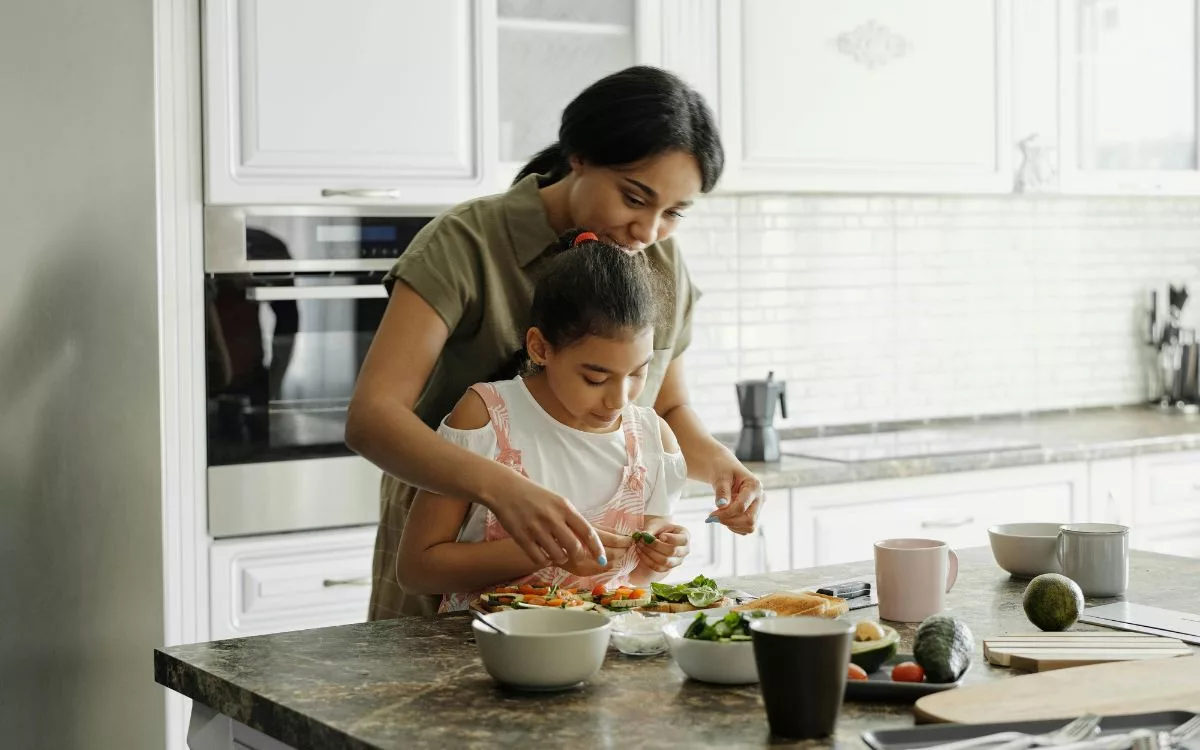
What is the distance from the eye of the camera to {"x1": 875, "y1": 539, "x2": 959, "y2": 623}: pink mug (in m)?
1.78

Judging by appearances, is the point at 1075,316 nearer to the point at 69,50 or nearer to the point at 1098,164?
the point at 1098,164

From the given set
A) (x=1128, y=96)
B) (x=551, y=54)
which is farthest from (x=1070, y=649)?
(x=1128, y=96)

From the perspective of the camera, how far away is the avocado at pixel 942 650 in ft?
4.73

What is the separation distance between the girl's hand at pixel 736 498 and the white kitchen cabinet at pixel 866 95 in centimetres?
172

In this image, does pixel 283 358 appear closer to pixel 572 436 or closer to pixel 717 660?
pixel 572 436

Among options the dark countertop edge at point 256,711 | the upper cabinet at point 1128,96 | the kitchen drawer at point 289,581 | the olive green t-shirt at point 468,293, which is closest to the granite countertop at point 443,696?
the dark countertop edge at point 256,711

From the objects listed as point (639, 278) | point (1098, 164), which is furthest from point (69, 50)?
point (1098, 164)

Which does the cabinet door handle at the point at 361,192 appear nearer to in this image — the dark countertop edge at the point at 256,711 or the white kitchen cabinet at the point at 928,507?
the white kitchen cabinet at the point at 928,507

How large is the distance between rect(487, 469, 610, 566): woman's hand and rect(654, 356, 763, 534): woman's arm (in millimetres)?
326

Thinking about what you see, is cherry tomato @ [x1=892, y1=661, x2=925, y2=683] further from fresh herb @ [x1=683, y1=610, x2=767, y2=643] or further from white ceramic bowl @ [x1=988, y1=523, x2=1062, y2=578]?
white ceramic bowl @ [x1=988, y1=523, x2=1062, y2=578]

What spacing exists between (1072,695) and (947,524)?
242cm

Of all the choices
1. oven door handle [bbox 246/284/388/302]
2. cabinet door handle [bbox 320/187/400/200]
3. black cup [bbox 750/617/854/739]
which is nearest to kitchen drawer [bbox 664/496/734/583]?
oven door handle [bbox 246/284/388/302]

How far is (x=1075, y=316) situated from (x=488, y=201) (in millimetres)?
3234

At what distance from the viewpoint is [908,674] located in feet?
4.76
